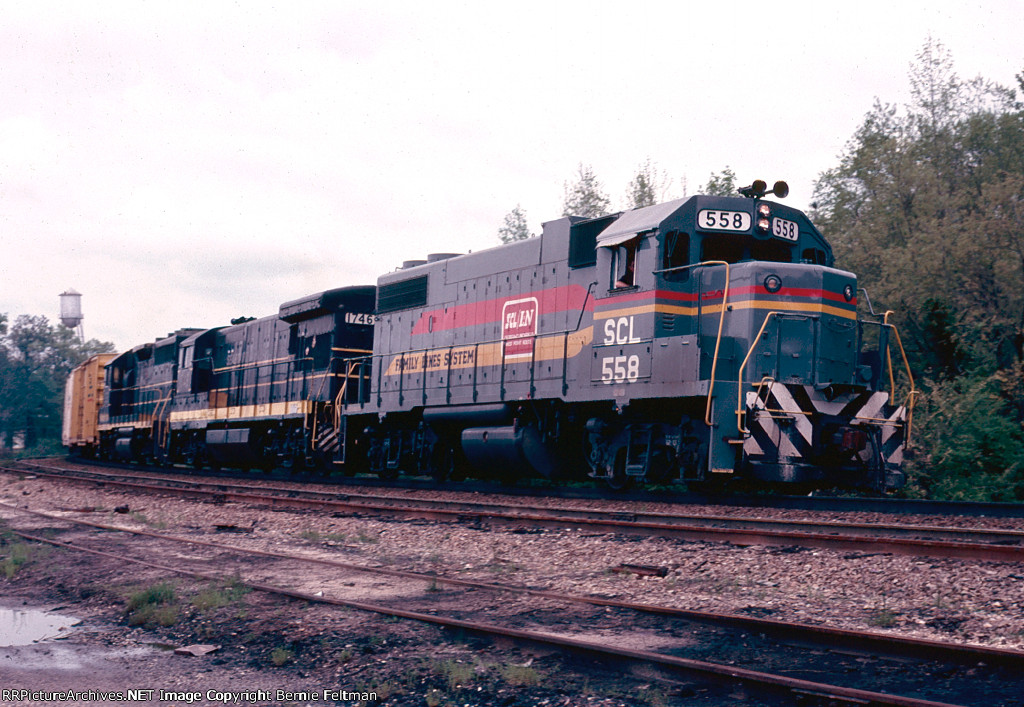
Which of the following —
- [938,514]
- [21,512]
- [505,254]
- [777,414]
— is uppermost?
[505,254]

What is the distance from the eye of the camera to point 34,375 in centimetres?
6562

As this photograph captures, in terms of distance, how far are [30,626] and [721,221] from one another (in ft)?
27.9

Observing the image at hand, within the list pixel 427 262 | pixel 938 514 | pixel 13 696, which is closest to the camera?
pixel 13 696

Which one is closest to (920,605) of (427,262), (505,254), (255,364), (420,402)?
(505,254)

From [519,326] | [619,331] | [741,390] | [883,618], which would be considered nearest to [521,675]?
[883,618]

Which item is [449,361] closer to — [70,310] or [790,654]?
[790,654]

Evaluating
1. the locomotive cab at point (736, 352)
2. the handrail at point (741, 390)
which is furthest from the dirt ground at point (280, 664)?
the locomotive cab at point (736, 352)

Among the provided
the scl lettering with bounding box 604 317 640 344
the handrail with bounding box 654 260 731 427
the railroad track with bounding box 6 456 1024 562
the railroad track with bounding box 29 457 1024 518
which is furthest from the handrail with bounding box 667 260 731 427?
the railroad track with bounding box 29 457 1024 518

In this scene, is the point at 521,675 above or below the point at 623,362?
below

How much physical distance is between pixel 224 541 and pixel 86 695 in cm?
594

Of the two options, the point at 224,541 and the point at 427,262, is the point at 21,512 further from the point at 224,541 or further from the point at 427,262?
the point at 427,262

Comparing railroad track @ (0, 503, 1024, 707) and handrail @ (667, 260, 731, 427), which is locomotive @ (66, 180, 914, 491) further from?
railroad track @ (0, 503, 1024, 707)

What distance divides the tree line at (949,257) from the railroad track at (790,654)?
12.4 meters

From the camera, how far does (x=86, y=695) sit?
4660 mm
